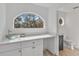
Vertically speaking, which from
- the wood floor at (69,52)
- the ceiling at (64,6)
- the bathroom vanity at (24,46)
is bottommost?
the wood floor at (69,52)

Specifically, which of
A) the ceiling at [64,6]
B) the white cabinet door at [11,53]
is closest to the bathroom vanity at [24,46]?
the white cabinet door at [11,53]

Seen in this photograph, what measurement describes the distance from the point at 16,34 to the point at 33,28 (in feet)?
0.58

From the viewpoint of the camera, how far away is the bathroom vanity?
3.25 ft

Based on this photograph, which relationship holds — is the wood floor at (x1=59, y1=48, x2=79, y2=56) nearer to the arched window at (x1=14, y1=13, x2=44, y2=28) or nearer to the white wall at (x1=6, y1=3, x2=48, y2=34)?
the white wall at (x1=6, y1=3, x2=48, y2=34)

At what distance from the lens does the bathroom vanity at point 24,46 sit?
3.25 feet

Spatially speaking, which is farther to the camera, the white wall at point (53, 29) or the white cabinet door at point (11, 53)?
the white wall at point (53, 29)

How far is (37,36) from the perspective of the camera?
1.08 meters

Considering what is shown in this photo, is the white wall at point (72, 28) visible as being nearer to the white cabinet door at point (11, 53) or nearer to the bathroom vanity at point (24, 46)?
the bathroom vanity at point (24, 46)

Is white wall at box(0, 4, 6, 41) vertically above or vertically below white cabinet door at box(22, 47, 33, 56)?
above

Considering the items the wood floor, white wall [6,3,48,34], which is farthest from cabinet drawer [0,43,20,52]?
the wood floor

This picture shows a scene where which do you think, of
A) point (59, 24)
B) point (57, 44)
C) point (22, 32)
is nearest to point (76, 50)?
point (57, 44)

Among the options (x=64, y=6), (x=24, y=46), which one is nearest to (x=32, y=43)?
(x=24, y=46)

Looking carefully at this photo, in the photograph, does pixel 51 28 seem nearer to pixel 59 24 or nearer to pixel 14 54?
pixel 59 24

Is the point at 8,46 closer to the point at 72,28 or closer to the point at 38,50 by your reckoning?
the point at 38,50
